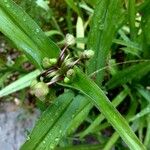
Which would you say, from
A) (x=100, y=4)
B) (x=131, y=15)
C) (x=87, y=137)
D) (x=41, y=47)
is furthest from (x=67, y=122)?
(x=87, y=137)

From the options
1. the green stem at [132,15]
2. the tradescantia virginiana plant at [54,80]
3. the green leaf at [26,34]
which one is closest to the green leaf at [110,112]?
the tradescantia virginiana plant at [54,80]

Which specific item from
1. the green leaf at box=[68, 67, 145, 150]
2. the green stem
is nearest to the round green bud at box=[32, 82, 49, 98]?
the green leaf at box=[68, 67, 145, 150]

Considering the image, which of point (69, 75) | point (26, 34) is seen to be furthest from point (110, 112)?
point (26, 34)

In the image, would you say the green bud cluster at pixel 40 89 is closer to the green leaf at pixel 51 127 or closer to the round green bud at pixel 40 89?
the round green bud at pixel 40 89

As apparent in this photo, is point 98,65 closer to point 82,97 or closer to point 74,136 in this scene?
point 82,97

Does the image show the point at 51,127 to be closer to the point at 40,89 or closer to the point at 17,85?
the point at 40,89
